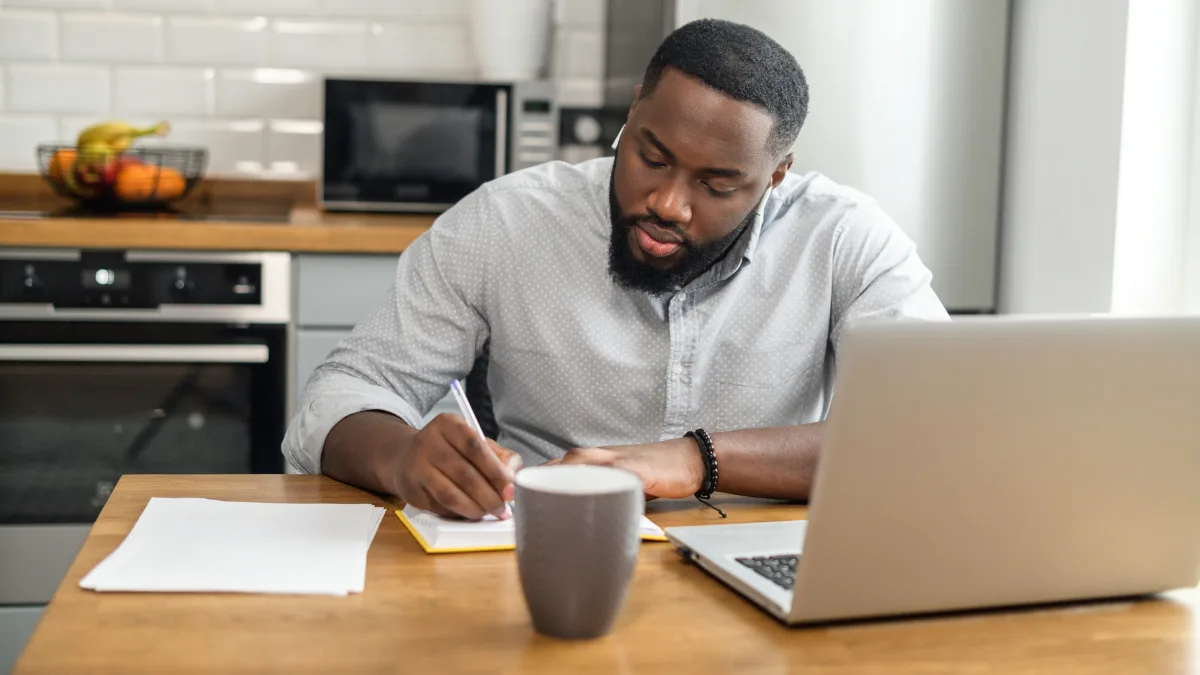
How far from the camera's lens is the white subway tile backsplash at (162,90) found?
2957 millimetres

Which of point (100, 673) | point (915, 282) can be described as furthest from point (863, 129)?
point (100, 673)

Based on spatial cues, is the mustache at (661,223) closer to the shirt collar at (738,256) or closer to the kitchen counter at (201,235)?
the shirt collar at (738,256)

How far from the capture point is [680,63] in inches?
57.8

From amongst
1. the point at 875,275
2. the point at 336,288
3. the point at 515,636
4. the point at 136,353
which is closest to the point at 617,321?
the point at 875,275

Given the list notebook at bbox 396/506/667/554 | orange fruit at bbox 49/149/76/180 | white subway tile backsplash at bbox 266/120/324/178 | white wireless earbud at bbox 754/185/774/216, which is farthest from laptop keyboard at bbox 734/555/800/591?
white subway tile backsplash at bbox 266/120/324/178

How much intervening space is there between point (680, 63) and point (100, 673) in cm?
98

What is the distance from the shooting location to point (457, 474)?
1.06m

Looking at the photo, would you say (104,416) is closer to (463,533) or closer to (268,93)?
(268,93)

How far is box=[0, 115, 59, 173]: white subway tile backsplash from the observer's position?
2932 millimetres

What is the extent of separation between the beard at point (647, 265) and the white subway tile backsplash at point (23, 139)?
189 cm

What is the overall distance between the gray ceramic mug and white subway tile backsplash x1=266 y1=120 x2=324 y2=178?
7.83 feet

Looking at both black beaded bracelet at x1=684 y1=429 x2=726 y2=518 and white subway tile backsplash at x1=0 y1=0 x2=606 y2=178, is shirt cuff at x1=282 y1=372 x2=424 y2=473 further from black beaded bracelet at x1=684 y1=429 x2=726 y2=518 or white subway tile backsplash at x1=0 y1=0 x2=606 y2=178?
white subway tile backsplash at x1=0 y1=0 x2=606 y2=178

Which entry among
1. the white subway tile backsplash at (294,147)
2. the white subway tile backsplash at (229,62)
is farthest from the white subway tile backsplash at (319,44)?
the white subway tile backsplash at (294,147)

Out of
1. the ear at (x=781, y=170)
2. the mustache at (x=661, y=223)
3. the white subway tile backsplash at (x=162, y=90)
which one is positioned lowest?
the mustache at (x=661, y=223)
